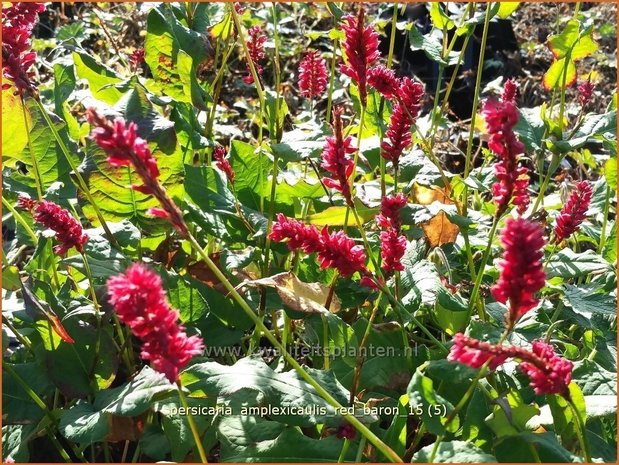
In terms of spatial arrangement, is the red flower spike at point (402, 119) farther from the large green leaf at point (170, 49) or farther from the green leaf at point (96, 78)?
the green leaf at point (96, 78)

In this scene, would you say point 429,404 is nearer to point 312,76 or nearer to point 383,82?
point 383,82

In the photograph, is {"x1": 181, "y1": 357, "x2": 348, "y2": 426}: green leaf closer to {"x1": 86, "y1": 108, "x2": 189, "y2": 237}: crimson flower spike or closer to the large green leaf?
{"x1": 86, "y1": 108, "x2": 189, "y2": 237}: crimson flower spike

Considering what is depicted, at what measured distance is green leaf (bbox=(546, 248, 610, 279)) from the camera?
1.43m

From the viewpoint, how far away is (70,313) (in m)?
1.31

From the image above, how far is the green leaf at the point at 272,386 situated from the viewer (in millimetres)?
1152

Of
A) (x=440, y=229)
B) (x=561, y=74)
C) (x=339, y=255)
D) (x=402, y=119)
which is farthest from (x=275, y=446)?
(x=561, y=74)

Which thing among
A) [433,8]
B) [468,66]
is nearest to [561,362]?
[433,8]

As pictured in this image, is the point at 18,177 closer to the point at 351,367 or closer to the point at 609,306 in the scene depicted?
the point at 351,367

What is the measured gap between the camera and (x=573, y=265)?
1.45m

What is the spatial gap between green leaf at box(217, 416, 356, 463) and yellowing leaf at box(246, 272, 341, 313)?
200 millimetres

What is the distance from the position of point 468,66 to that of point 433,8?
2.27 m

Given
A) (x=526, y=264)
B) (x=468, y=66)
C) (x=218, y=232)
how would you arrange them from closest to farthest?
(x=526, y=264)
(x=218, y=232)
(x=468, y=66)

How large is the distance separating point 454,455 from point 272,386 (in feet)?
0.97

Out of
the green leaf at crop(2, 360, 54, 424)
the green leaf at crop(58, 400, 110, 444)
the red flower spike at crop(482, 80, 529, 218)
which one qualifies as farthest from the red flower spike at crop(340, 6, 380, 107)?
the green leaf at crop(2, 360, 54, 424)
